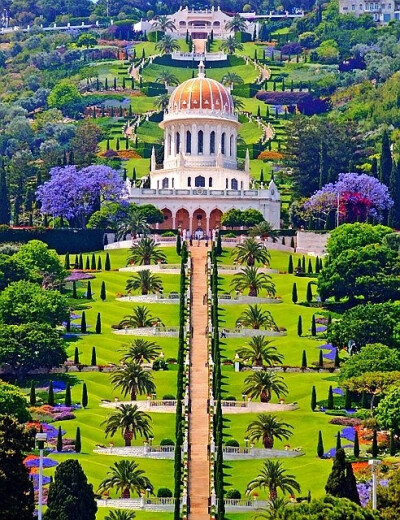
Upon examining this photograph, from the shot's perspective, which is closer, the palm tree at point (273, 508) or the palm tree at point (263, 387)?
the palm tree at point (273, 508)

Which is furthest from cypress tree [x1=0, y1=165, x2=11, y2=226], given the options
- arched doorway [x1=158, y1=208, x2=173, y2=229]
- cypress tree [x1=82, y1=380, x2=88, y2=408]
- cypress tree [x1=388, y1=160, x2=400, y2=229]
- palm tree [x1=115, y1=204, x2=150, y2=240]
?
cypress tree [x1=82, y1=380, x2=88, y2=408]

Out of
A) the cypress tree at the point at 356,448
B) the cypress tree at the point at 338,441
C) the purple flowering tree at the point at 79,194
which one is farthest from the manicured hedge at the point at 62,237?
the cypress tree at the point at 356,448

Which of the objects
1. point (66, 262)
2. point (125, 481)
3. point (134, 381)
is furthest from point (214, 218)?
point (125, 481)

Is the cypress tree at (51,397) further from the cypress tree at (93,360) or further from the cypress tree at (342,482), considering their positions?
the cypress tree at (342,482)

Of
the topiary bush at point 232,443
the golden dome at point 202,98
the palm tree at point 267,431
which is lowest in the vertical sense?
the topiary bush at point 232,443

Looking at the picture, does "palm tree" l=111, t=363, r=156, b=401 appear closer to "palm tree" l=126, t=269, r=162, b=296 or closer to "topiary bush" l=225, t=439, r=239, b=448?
"topiary bush" l=225, t=439, r=239, b=448

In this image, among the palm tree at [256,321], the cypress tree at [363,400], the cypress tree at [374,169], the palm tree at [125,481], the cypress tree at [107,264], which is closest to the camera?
the palm tree at [125,481]
